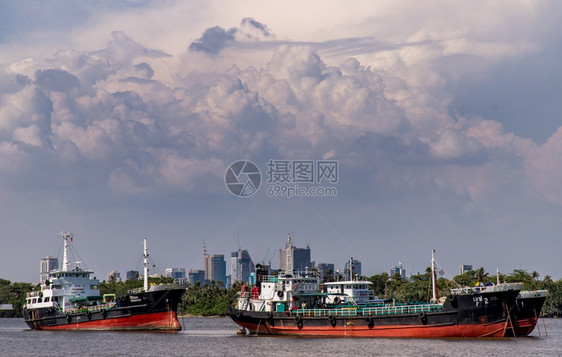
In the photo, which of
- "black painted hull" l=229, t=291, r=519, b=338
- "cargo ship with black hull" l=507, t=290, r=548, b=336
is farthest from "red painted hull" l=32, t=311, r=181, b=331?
"cargo ship with black hull" l=507, t=290, r=548, b=336

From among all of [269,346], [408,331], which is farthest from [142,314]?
[408,331]

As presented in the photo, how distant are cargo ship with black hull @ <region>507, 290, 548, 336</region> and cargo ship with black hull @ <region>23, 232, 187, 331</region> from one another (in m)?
45.0

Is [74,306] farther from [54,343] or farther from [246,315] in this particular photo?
[246,315]

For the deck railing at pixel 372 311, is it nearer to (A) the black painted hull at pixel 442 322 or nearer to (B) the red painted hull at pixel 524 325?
(A) the black painted hull at pixel 442 322

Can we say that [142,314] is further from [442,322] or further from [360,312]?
[442,322]

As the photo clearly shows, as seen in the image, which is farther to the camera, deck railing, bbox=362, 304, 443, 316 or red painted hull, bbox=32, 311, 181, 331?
red painted hull, bbox=32, 311, 181, 331

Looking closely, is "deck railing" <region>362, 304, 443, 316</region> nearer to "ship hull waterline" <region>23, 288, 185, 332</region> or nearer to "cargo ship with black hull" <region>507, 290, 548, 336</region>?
"cargo ship with black hull" <region>507, 290, 548, 336</region>

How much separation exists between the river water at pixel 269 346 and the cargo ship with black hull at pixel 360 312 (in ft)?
6.20

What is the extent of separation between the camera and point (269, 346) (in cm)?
8850

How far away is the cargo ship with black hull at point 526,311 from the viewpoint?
9089cm

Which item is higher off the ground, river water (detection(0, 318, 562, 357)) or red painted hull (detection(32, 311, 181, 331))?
red painted hull (detection(32, 311, 181, 331))

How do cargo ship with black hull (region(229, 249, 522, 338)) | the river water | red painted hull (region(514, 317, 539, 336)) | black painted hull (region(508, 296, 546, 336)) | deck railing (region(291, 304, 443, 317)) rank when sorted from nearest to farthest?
1. the river water
2. cargo ship with black hull (region(229, 249, 522, 338))
3. black painted hull (region(508, 296, 546, 336))
4. red painted hull (region(514, 317, 539, 336))
5. deck railing (region(291, 304, 443, 317))

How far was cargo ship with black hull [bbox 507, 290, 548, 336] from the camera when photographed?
90887 millimetres

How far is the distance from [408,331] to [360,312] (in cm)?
665
